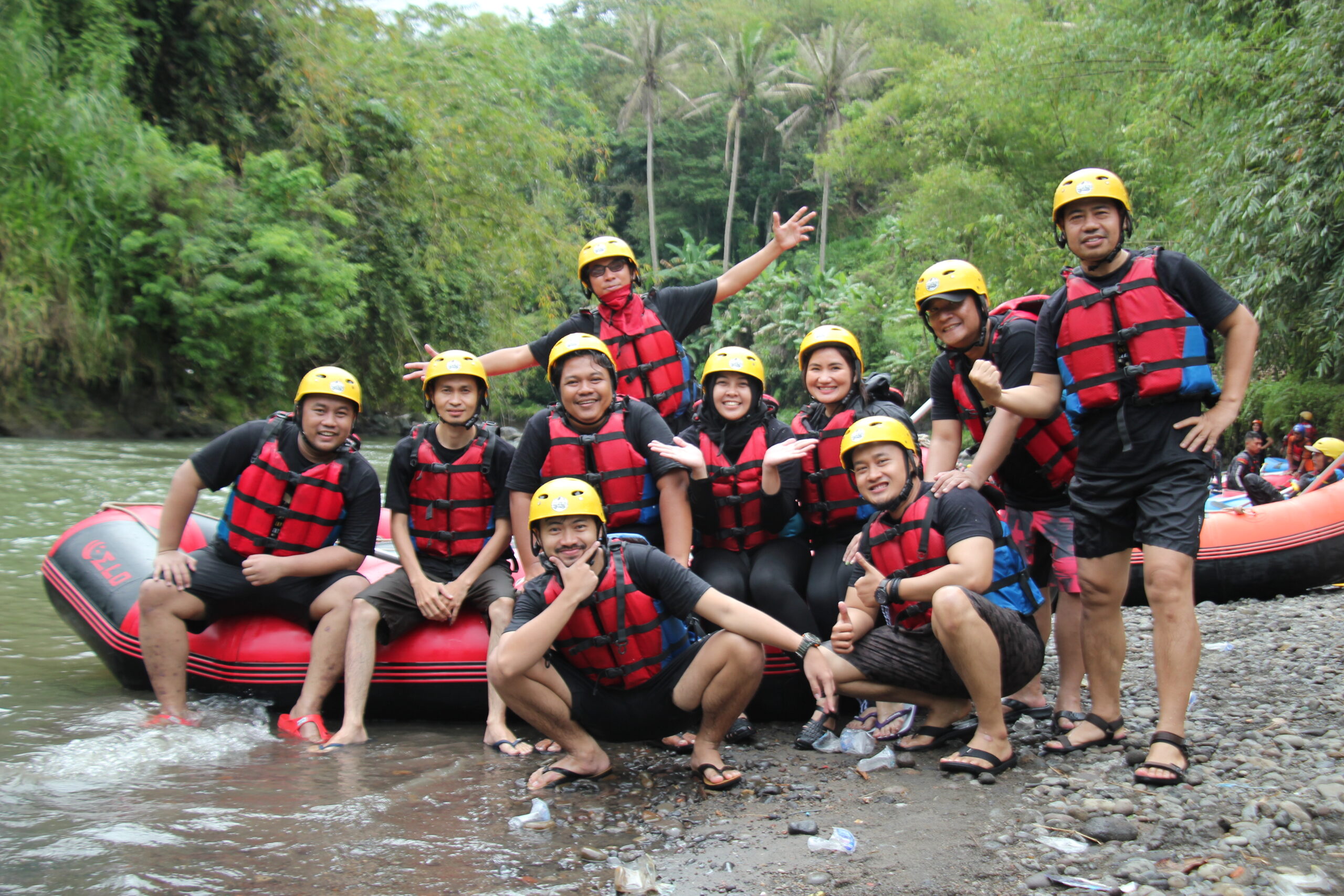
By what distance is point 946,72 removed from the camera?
21.9 metres

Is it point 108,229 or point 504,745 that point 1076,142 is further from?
point 504,745

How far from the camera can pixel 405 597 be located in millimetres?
5016

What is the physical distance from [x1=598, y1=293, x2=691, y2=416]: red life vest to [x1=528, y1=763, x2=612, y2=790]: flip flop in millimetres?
2073

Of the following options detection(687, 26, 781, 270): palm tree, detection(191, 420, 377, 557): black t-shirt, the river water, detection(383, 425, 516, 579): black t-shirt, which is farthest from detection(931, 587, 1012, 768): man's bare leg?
detection(687, 26, 781, 270): palm tree

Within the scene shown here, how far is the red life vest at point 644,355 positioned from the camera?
5484mm

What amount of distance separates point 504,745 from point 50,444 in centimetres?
1481

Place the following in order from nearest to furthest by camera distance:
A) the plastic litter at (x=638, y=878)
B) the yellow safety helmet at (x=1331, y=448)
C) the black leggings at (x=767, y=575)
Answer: the plastic litter at (x=638, y=878)
the black leggings at (x=767, y=575)
the yellow safety helmet at (x=1331, y=448)

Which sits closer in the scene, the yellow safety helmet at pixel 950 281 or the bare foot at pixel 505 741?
the yellow safety helmet at pixel 950 281

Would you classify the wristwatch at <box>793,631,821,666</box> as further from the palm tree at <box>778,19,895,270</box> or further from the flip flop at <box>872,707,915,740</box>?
the palm tree at <box>778,19,895,270</box>

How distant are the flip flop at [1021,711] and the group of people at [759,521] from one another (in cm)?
2

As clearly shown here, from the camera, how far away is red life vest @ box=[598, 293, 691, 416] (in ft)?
18.0

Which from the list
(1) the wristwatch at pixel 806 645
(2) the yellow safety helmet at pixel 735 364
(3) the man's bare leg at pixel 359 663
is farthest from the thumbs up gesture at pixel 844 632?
(3) the man's bare leg at pixel 359 663

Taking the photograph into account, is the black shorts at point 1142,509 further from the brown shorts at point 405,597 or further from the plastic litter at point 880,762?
the brown shorts at point 405,597

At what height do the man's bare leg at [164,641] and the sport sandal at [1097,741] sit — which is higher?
the man's bare leg at [164,641]
